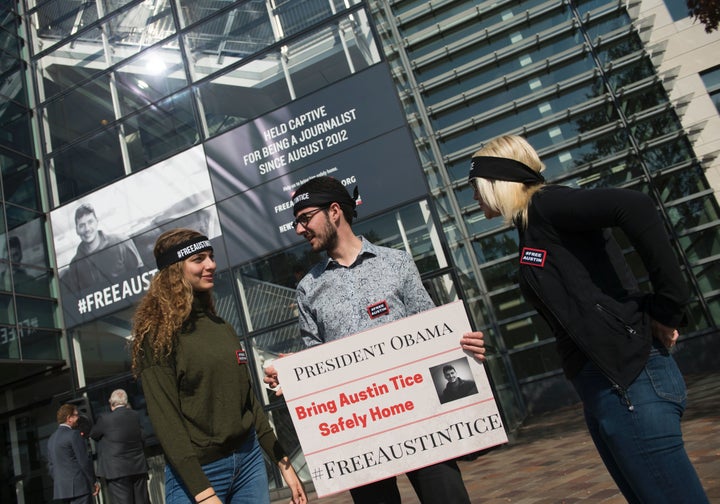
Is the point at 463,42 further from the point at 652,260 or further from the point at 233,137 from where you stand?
the point at 652,260

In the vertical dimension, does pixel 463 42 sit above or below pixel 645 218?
above

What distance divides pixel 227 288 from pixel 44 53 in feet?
28.1

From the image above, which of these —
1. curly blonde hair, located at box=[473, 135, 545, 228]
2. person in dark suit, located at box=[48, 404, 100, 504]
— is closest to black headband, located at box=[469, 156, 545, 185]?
curly blonde hair, located at box=[473, 135, 545, 228]

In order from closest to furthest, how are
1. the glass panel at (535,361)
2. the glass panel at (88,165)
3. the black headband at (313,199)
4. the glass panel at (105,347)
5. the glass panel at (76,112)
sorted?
the black headband at (313,199) → the glass panel at (105,347) → the glass panel at (88,165) → the glass panel at (76,112) → the glass panel at (535,361)

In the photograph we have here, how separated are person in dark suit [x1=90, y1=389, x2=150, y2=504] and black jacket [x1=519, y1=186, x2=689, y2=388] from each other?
6284 millimetres

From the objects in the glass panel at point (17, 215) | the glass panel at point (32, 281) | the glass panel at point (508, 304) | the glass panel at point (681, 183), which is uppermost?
the glass panel at point (17, 215)

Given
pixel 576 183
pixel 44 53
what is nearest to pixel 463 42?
pixel 576 183

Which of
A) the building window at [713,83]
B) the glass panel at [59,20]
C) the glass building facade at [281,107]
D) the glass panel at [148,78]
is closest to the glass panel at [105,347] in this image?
the glass building facade at [281,107]

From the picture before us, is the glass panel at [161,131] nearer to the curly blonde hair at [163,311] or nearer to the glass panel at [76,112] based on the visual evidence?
the glass panel at [76,112]

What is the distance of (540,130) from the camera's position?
14.9m

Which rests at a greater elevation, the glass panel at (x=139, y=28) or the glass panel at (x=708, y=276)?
the glass panel at (x=139, y=28)

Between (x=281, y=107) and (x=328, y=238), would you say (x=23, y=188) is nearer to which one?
(x=281, y=107)

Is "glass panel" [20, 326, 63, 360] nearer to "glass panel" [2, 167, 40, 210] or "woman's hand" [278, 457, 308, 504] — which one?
"glass panel" [2, 167, 40, 210]

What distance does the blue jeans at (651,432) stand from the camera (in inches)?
60.5
